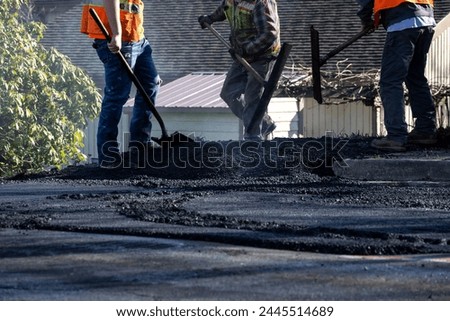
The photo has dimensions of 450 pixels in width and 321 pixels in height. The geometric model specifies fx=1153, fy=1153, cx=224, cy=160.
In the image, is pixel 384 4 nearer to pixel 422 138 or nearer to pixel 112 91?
pixel 422 138

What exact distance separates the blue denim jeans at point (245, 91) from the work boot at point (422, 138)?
1.70 meters

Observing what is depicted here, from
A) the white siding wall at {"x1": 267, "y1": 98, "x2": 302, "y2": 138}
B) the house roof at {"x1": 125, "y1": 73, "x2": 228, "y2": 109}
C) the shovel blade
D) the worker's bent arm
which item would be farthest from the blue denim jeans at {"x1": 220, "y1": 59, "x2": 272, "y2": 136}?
the house roof at {"x1": 125, "y1": 73, "x2": 228, "y2": 109}

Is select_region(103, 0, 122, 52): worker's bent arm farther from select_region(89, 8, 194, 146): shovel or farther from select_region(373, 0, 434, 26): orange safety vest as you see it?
select_region(373, 0, 434, 26): orange safety vest

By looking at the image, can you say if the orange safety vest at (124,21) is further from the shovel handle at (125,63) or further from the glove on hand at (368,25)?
the glove on hand at (368,25)

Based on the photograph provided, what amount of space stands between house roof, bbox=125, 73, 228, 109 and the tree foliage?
25.6 ft

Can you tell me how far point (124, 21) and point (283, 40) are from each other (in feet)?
69.7

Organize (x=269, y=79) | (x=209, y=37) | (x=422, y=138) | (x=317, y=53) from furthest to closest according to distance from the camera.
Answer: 1. (x=209, y=37)
2. (x=269, y=79)
3. (x=317, y=53)
4. (x=422, y=138)

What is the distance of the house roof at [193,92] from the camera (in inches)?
1059

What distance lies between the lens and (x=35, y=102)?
58.3 ft

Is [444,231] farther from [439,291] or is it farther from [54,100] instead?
[54,100]

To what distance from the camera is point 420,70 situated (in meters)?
9.66

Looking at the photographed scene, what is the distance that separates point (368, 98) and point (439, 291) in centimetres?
2004

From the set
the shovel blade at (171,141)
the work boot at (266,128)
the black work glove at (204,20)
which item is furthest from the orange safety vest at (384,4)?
the black work glove at (204,20)

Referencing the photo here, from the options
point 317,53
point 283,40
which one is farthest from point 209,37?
point 317,53
